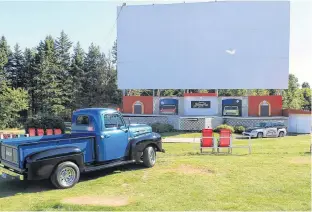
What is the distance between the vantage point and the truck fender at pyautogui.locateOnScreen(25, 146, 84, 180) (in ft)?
25.9

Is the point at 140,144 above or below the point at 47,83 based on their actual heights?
below

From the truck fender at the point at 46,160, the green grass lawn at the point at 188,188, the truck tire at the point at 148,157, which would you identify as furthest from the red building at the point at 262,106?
the truck fender at the point at 46,160

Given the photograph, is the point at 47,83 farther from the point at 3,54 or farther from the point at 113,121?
the point at 113,121

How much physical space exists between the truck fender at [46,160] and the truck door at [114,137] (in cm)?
115

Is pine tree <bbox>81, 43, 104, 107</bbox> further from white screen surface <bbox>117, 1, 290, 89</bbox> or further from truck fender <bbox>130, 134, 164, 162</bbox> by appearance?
truck fender <bbox>130, 134, 164, 162</bbox>

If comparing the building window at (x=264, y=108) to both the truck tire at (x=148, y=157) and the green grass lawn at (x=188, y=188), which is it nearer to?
the green grass lawn at (x=188, y=188)

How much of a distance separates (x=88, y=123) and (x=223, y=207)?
5110mm

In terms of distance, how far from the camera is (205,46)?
33.4 meters

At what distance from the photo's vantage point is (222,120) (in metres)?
31.5

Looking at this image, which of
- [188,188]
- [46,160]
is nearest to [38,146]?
[46,160]

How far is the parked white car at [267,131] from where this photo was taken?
82.5ft

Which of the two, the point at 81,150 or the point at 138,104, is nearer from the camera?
the point at 81,150

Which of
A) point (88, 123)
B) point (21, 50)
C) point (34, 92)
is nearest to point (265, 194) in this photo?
point (88, 123)

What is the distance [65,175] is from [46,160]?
77cm
